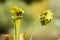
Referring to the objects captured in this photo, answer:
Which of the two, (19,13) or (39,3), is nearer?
(19,13)

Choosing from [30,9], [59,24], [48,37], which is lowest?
[48,37]

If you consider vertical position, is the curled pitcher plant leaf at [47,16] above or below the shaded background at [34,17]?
above

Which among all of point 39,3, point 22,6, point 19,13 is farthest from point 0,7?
point 19,13

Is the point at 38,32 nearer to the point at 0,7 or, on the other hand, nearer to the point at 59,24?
the point at 59,24

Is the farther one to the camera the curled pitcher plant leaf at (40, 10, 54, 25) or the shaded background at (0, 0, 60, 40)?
the shaded background at (0, 0, 60, 40)

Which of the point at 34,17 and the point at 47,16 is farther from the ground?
the point at 47,16

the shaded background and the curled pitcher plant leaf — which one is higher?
the curled pitcher plant leaf

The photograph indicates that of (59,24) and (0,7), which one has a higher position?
(0,7)

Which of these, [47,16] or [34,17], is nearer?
[47,16]
